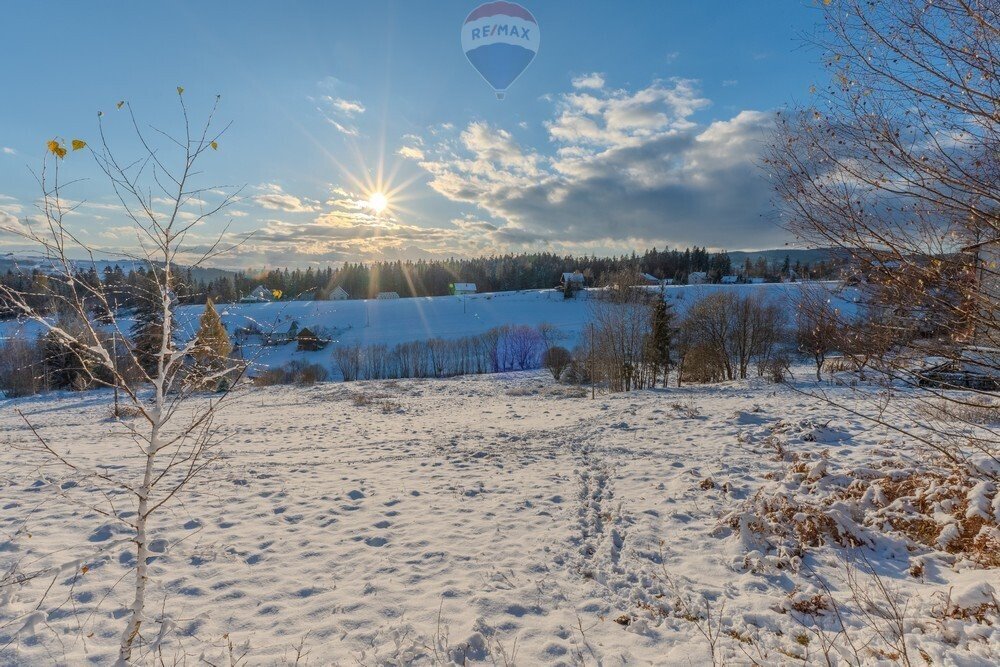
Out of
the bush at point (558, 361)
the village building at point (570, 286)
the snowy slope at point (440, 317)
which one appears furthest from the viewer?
the village building at point (570, 286)

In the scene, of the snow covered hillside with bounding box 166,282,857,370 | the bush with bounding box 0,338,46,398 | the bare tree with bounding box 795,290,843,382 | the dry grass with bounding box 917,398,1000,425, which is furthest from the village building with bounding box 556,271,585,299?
the bare tree with bounding box 795,290,843,382

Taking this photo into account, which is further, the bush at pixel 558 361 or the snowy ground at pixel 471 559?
the bush at pixel 558 361

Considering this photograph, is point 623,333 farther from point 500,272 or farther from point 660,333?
point 500,272

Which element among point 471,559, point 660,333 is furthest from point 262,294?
point 660,333

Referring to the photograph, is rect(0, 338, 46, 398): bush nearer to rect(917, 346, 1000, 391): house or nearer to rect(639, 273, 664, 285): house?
rect(639, 273, 664, 285): house

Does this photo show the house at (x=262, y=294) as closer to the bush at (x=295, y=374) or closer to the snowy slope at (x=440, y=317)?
the bush at (x=295, y=374)

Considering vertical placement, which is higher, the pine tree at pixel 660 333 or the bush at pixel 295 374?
the pine tree at pixel 660 333

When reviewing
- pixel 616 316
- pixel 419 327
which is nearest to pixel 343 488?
pixel 616 316

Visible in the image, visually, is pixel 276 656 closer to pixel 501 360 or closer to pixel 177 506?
pixel 177 506

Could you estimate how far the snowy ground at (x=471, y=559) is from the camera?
176 inches

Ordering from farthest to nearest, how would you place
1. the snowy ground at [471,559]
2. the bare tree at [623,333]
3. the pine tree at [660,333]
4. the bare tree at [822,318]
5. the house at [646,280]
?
the house at [646,280]
the pine tree at [660,333]
the bare tree at [623,333]
the snowy ground at [471,559]
the bare tree at [822,318]

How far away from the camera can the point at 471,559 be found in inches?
250

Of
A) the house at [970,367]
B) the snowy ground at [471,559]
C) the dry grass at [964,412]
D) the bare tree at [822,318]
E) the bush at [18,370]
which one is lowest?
the bush at [18,370]

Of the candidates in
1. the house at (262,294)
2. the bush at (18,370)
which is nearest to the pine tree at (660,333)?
the house at (262,294)
